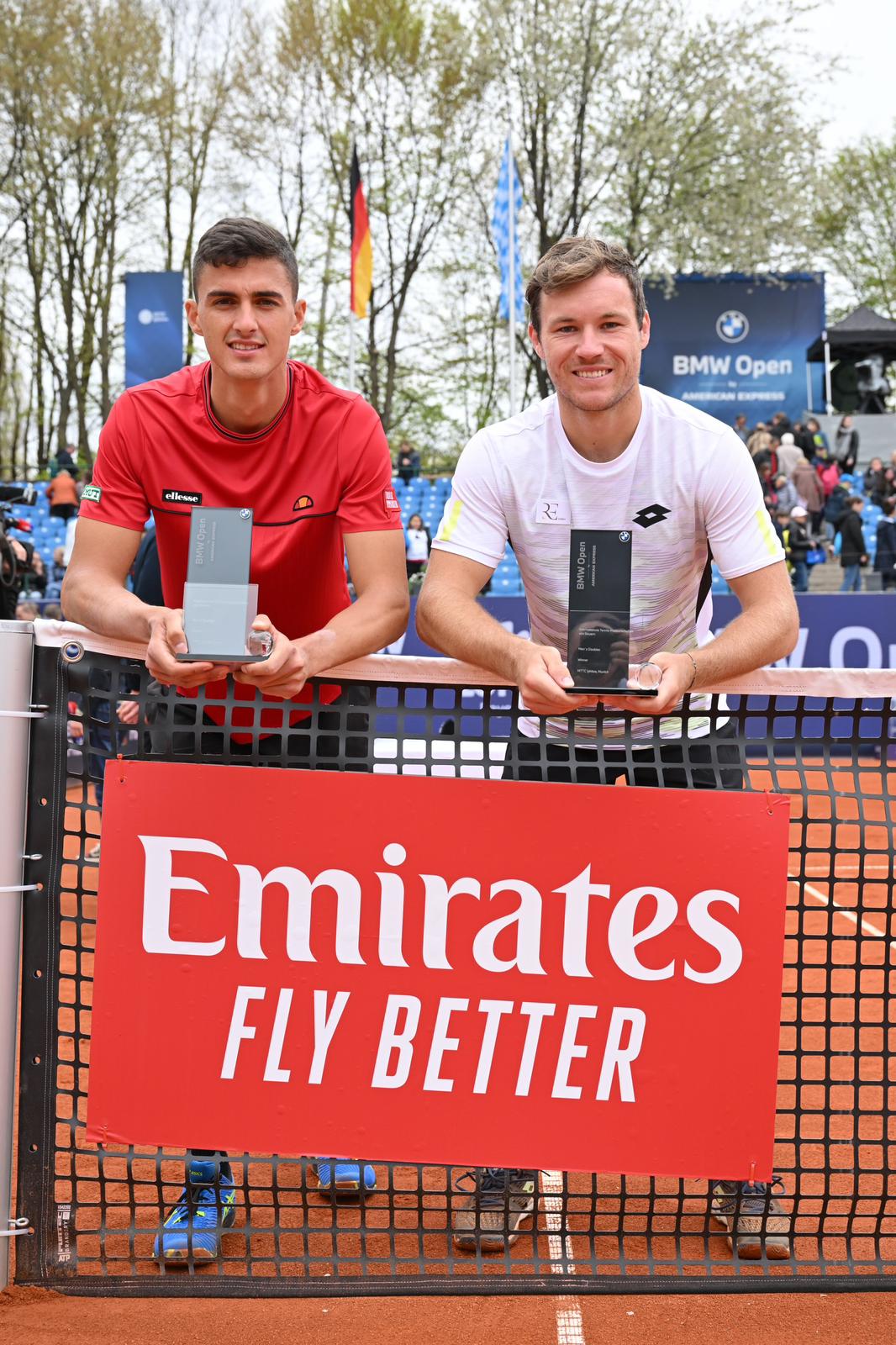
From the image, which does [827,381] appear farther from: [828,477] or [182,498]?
[182,498]

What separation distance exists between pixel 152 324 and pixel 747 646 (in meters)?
21.7

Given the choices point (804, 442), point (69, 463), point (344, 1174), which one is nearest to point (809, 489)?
point (804, 442)

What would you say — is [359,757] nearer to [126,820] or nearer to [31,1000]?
[126,820]

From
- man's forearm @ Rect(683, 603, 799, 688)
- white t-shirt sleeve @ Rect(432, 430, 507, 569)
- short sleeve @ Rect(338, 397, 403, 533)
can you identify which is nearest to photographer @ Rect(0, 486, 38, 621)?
short sleeve @ Rect(338, 397, 403, 533)

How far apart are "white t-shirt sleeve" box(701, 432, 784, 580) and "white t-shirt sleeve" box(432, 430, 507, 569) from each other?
0.52m

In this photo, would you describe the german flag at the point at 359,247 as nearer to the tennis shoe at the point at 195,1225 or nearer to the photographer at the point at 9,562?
the photographer at the point at 9,562

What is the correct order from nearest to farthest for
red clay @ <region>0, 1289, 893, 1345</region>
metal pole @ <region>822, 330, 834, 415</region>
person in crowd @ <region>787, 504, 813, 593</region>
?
red clay @ <region>0, 1289, 893, 1345</region>
person in crowd @ <region>787, 504, 813, 593</region>
metal pole @ <region>822, 330, 834, 415</region>

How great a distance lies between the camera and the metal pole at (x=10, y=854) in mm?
2721

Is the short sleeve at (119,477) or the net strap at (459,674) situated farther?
the short sleeve at (119,477)

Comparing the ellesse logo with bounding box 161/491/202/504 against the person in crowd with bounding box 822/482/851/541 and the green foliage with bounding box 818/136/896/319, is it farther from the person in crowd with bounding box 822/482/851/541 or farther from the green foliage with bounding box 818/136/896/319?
the green foliage with bounding box 818/136/896/319

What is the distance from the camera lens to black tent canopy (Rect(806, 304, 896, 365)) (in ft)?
99.3

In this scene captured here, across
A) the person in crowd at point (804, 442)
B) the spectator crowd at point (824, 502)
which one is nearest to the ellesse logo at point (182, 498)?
the spectator crowd at point (824, 502)

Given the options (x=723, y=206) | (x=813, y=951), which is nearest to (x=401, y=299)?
(x=723, y=206)

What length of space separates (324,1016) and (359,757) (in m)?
0.57
